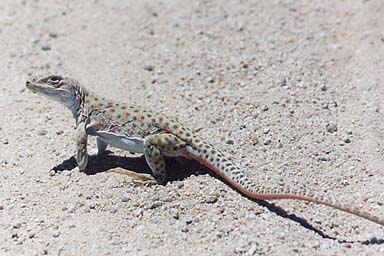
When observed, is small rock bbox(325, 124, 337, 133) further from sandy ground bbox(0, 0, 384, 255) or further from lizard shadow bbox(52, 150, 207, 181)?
lizard shadow bbox(52, 150, 207, 181)

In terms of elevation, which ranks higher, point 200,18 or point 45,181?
point 200,18

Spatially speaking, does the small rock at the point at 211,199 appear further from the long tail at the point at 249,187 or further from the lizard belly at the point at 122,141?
the lizard belly at the point at 122,141

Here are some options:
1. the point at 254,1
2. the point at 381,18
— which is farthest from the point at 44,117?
the point at 381,18

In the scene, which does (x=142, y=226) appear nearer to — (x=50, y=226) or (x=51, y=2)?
(x=50, y=226)

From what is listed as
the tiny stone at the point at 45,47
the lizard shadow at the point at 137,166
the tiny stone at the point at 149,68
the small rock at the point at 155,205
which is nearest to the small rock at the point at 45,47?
the tiny stone at the point at 45,47

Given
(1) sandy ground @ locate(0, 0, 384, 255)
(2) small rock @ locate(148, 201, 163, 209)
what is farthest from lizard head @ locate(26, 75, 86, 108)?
(2) small rock @ locate(148, 201, 163, 209)

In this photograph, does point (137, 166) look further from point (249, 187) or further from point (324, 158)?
point (324, 158)
